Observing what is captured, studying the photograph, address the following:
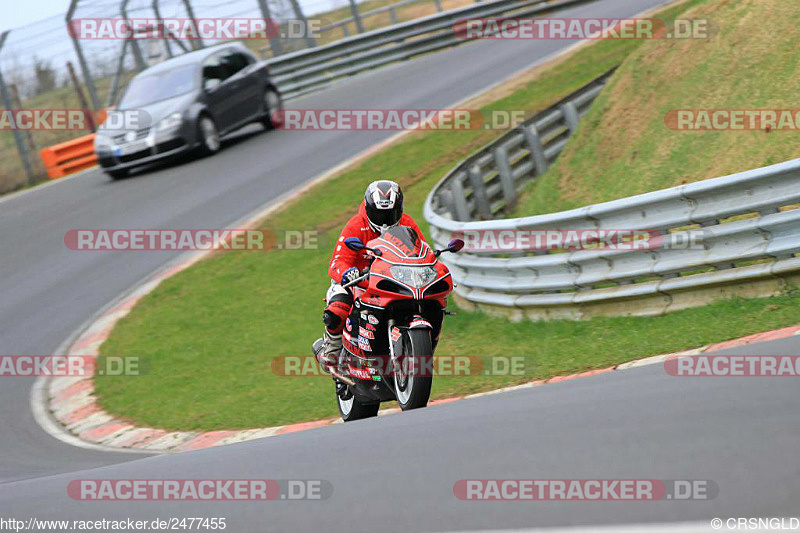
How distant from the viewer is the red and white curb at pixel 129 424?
7672 mm

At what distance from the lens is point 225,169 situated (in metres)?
20.0

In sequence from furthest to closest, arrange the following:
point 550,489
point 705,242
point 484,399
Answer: point 705,242, point 484,399, point 550,489

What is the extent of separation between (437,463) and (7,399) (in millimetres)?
7774

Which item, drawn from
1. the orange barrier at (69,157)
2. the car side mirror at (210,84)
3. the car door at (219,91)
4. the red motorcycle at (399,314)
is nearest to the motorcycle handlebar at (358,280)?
→ the red motorcycle at (399,314)

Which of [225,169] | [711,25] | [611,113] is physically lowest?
[225,169]

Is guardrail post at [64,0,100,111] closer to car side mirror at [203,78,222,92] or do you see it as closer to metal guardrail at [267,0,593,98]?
metal guardrail at [267,0,593,98]

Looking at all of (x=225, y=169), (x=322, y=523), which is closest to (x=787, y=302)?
(x=322, y=523)

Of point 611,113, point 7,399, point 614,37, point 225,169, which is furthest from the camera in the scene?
point 614,37

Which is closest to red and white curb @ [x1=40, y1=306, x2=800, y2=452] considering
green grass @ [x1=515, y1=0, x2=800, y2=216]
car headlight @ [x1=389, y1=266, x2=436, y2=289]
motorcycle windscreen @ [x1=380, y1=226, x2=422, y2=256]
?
car headlight @ [x1=389, y1=266, x2=436, y2=289]

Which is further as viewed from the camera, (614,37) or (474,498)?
(614,37)

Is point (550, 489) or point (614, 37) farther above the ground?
point (550, 489)

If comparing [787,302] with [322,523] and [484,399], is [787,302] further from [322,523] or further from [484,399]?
[322,523]

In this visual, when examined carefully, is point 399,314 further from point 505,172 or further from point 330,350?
point 505,172

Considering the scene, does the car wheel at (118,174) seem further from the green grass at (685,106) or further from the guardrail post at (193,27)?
the green grass at (685,106)
